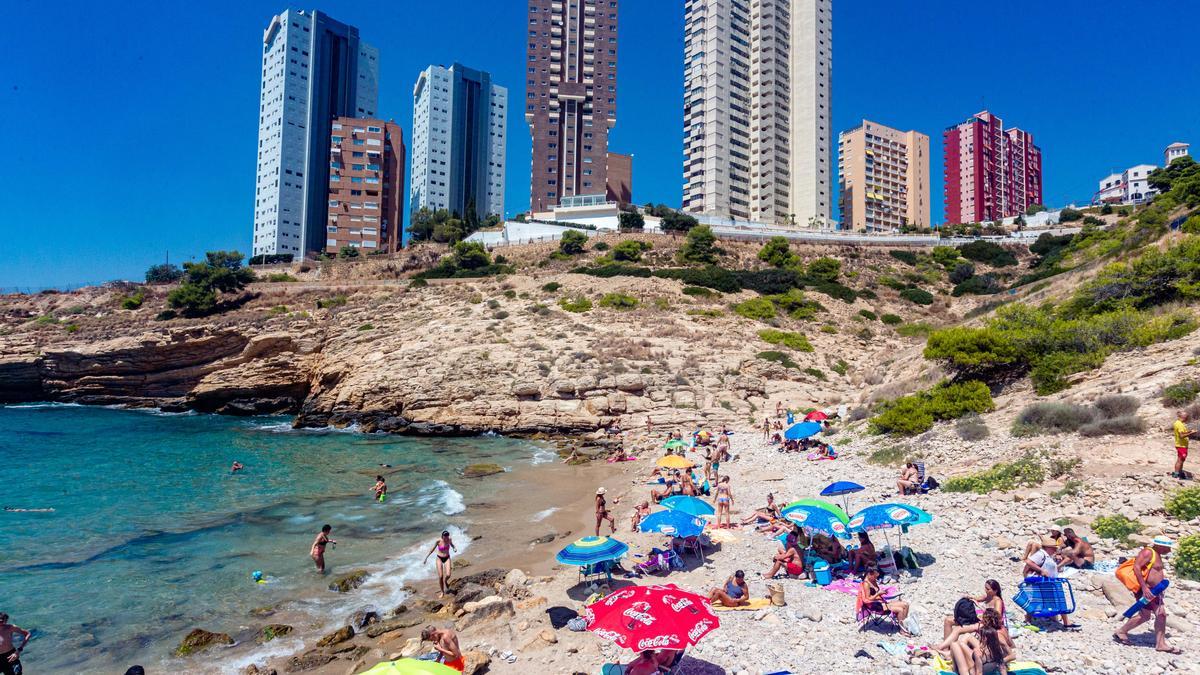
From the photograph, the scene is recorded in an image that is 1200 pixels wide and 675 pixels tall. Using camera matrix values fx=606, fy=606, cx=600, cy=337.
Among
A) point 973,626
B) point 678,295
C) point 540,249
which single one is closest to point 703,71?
point 540,249

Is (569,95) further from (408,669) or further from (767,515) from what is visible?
(408,669)

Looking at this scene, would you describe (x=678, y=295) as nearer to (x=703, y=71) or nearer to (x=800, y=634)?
(x=800, y=634)

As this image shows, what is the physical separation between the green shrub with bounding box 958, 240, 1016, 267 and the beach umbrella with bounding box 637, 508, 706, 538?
59.7m

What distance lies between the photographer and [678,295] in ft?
153

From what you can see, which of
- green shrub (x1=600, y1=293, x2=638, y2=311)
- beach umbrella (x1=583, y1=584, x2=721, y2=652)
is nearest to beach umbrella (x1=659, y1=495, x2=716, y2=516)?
beach umbrella (x1=583, y1=584, x2=721, y2=652)

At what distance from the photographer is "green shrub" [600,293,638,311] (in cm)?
4353

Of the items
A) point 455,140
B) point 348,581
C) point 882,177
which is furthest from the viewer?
point 455,140

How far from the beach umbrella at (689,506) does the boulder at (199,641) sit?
7.60 meters

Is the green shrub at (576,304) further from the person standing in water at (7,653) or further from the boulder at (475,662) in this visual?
the person standing in water at (7,653)

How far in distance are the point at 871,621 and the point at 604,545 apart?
4267 millimetres

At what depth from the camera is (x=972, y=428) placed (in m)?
16.2

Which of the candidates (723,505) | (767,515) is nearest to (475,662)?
(723,505)

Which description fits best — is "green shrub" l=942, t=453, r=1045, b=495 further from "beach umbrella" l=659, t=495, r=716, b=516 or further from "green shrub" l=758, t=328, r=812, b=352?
"green shrub" l=758, t=328, r=812, b=352

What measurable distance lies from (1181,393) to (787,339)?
2650 cm
